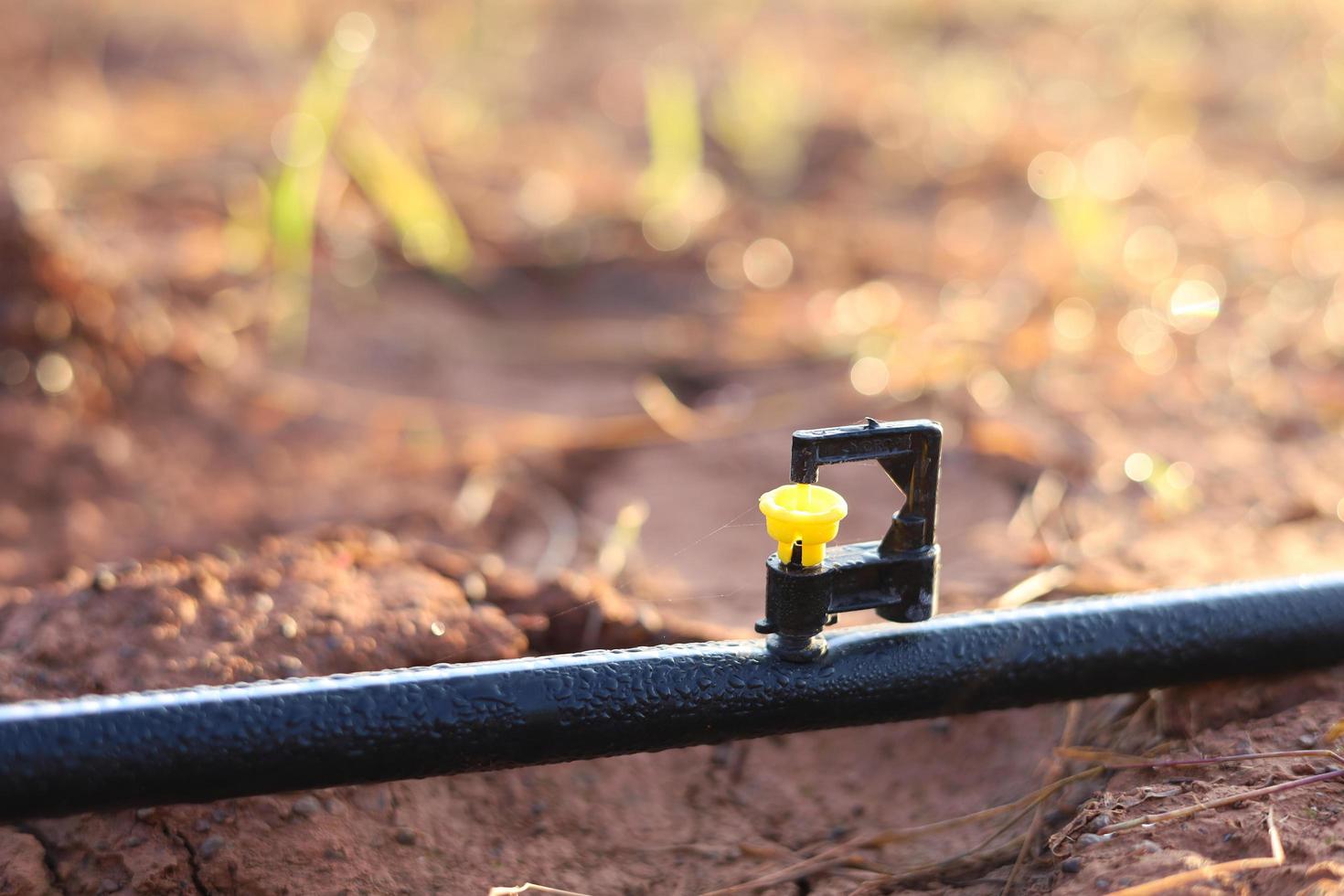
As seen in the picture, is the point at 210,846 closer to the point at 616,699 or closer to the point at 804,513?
the point at 616,699

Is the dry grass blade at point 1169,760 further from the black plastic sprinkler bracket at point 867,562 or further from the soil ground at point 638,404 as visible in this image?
the black plastic sprinkler bracket at point 867,562

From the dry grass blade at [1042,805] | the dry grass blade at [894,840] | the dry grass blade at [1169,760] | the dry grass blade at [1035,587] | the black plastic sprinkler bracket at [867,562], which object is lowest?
the dry grass blade at [894,840]

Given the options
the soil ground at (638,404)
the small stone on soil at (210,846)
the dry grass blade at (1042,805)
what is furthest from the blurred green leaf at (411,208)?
the dry grass blade at (1042,805)

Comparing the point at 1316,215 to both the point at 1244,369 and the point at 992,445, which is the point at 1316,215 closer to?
the point at 1244,369

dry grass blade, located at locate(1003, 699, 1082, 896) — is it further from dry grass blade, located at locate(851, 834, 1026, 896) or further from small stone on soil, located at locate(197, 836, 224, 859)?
small stone on soil, located at locate(197, 836, 224, 859)

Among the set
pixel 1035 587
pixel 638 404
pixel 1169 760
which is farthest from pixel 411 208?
pixel 1169 760

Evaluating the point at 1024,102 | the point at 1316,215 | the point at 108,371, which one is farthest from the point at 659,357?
the point at 1024,102
